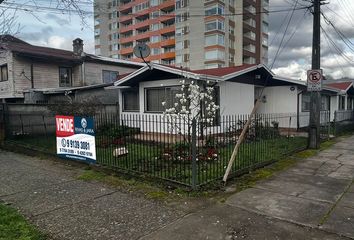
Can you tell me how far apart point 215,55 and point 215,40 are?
7.84ft

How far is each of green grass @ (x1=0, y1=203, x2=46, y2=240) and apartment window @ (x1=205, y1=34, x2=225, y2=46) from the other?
4259 centimetres

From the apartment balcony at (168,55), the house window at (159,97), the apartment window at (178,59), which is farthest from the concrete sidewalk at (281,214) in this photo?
the apartment balcony at (168,55)

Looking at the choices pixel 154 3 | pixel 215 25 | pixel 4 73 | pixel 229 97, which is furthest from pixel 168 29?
pixel 229 97

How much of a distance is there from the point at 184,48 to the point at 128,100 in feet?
116

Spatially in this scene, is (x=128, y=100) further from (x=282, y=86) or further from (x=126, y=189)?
(x=126, y=189)

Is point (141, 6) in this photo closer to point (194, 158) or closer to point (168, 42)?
point (168, 42)

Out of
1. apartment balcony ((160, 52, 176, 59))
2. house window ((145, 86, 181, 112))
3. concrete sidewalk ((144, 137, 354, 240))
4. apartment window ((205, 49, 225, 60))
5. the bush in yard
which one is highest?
apartment balcony ((160, 52, 176, 59))

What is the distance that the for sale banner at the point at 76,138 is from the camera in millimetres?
7525

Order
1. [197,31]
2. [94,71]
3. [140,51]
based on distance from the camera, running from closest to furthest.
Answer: [140,51] → [94,71] → [197,31]

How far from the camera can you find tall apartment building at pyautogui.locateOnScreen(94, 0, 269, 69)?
44.7 m

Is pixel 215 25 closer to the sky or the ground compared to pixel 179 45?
closer to the sky

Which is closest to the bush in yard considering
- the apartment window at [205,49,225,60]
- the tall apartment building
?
the tall apartment building

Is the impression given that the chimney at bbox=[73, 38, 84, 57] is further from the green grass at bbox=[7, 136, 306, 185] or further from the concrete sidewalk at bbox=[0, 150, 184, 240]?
the concrete sidewalk at bbox=[0, 150, 184, 240]

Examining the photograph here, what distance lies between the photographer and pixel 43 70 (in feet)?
66.7
